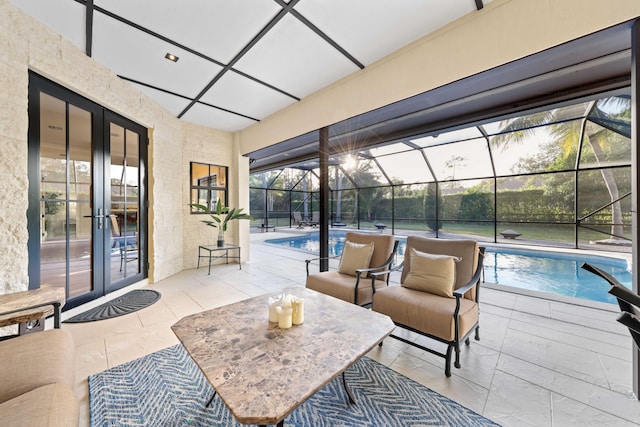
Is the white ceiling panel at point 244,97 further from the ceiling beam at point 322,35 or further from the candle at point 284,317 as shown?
the candle at point 284,317

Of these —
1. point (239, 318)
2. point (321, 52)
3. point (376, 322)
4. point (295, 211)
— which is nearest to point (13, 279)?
point (239, 318)

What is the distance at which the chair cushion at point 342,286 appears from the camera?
7.81 feet

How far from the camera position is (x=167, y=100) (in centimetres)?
384

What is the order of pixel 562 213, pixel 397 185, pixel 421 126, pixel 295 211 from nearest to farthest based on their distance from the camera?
pixel 421 126, pixel 562 213, pixel 397 185, pixel 295 211

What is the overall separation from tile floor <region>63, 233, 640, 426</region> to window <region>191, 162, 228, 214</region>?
241cm

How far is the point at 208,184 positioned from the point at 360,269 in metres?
4.18

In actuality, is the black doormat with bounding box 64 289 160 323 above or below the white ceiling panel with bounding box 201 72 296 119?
below

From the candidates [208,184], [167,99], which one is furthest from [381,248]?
[208,184]

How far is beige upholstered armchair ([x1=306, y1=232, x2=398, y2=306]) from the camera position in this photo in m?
2.41

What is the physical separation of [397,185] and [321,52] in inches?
285

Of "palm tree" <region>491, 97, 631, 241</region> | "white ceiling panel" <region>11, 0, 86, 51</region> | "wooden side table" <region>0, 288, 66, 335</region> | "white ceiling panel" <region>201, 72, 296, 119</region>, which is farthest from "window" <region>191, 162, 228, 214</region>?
"palm tree" <region>491, 97, 631, 241</region>

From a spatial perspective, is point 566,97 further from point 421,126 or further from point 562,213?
point 562,213

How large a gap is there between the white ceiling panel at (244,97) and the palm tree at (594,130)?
5.57 m

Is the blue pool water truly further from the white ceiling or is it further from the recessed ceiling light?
the recessed ceiling light
